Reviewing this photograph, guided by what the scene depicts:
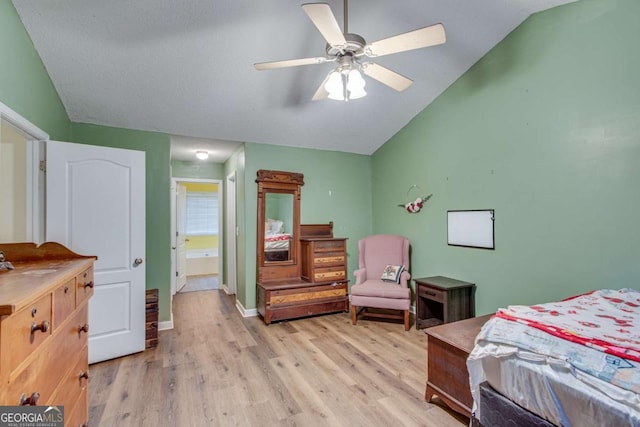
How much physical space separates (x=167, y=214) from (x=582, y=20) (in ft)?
14.1

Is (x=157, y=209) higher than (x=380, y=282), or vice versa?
(x=157, y=209)

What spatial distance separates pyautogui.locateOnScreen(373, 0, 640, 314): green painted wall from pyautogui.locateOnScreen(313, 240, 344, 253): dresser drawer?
1.21 metres

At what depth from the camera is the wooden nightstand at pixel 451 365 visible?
70.1 inches

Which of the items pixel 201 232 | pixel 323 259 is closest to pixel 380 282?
pixel 323 259

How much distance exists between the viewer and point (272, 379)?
237 cm

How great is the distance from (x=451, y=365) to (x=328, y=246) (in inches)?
87.6

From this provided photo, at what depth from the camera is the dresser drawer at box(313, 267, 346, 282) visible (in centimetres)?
382

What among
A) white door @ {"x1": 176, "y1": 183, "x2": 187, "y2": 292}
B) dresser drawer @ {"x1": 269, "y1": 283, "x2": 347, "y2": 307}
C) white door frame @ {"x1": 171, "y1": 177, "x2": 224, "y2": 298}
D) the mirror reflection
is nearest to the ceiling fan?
the mirror reflection

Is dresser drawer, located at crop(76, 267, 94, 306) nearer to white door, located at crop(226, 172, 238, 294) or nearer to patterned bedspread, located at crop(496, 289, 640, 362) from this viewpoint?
patterned bedspread, located at crop(496, 289, 640, 362)

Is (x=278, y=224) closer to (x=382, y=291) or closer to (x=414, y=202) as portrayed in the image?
(x=382, y=291)

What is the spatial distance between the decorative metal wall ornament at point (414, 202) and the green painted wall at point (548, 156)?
0.62 ft

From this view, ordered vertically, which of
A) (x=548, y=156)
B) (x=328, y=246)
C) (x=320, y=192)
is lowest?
(x=328, y=246)

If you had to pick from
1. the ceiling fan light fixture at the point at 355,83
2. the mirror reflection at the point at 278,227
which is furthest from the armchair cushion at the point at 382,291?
the ceiling fan light fixture at the point at 355,83

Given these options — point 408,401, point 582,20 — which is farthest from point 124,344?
point 582,20
